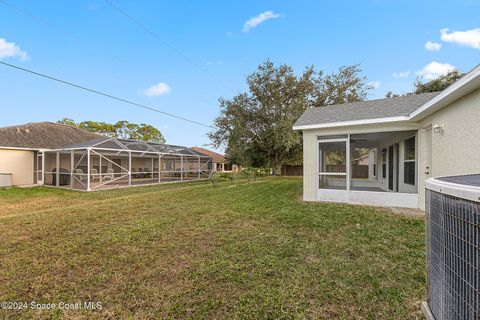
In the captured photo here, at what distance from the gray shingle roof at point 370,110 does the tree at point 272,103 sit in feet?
32.5

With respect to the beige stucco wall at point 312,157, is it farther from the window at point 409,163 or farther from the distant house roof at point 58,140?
the distant house roof at point 58,140

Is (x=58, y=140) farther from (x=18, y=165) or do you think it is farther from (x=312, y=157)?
(x=312, y=157)

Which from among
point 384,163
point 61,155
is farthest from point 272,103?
point 61,155

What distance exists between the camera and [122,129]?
35125mm

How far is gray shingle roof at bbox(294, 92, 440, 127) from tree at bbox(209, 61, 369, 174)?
32.5ft

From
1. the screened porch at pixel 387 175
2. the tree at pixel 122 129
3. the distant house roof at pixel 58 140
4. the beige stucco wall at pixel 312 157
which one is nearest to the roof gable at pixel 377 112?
the beige stucco wall at pixel 312 157

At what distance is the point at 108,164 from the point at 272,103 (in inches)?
565

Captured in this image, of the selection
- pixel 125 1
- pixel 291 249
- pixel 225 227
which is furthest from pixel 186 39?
pixel 291 249

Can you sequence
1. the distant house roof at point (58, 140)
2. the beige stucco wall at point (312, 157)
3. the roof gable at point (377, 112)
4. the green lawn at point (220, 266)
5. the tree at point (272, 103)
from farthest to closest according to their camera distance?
the tree at point (272, 103) → the distant house roof at point (58, 140) → the beige stucco wall at point (312, 157) → the roof gable at point (377, 112) → the green lawn at point (220, 266)

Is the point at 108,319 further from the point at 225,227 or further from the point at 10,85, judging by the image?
the point at 10,85

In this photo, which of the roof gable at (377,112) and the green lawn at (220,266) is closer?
the green lawn at (220,266)

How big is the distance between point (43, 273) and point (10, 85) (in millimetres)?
14681

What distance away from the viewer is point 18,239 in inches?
172

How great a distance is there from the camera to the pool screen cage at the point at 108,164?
1319 cm
